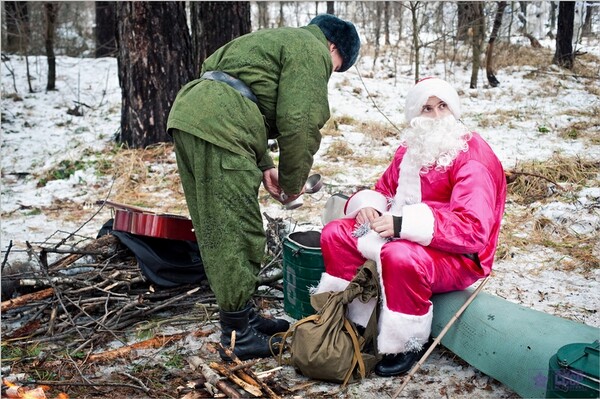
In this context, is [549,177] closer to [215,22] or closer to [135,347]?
[135,347]

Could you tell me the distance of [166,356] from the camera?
11.4 ft

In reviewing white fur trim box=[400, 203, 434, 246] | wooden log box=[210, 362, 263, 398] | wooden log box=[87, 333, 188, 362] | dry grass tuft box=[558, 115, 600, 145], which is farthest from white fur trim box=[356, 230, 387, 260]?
dry grass tuft box=[558, 115, 600, 145]

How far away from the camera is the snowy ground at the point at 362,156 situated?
3994 millimetres

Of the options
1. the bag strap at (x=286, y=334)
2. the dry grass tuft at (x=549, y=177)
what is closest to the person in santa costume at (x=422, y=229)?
the bag strap at (x=286, y=334)

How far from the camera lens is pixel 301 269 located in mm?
3691

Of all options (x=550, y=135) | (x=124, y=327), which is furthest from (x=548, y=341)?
(x=550, y=135)

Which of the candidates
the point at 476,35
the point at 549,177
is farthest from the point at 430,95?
the point at 476,35

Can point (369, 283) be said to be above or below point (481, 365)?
above

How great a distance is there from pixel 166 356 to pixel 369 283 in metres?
1.26

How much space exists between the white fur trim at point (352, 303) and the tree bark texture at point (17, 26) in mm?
10871

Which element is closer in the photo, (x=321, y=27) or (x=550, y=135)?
(x=321, y=27)

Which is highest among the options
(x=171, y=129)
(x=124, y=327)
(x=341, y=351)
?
(x=171, y=129)

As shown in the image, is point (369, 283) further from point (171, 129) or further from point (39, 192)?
point (39, 192)

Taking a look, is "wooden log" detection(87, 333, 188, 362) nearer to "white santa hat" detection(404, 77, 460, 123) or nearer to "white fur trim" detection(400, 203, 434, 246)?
"white fur trim" detection(400, 203, 434, 246)
